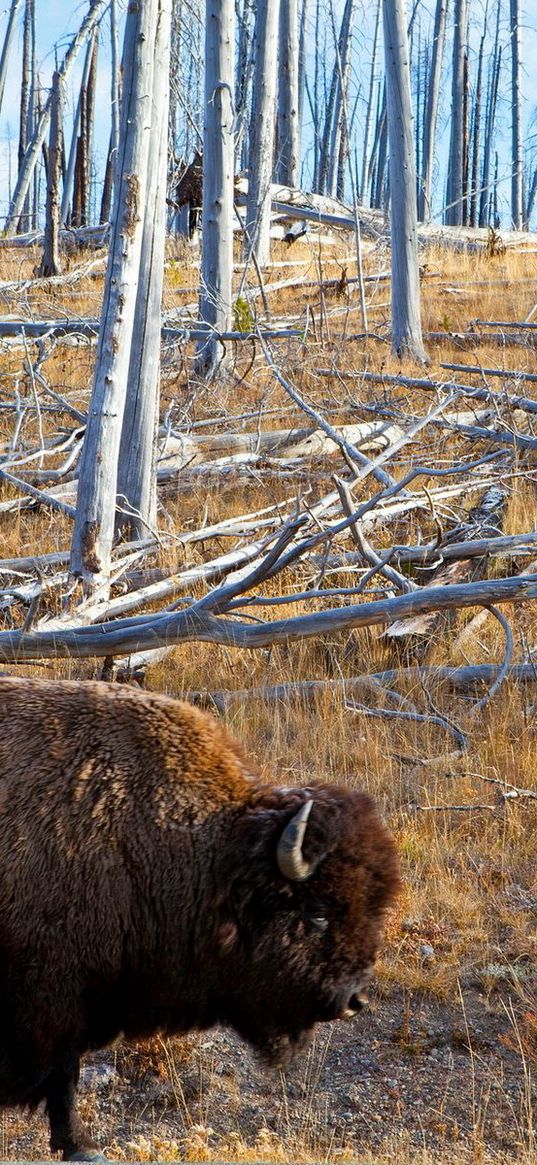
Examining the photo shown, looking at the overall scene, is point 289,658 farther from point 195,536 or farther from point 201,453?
point 201,453

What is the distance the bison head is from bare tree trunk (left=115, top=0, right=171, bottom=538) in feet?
15.7

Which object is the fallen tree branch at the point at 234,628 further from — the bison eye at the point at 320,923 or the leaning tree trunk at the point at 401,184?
the leaning tree trunk at the point at 401,184

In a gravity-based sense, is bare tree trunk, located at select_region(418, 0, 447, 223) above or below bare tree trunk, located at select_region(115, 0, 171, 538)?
above

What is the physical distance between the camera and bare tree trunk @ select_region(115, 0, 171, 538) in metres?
7.48

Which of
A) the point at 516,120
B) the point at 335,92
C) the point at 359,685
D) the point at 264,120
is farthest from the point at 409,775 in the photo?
the point at 335,92

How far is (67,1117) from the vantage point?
116 inches

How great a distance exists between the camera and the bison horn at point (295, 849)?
2.78 meters

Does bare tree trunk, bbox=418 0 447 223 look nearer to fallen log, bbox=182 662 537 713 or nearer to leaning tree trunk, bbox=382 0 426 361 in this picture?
leaning tree trunk, bbox=382 0 426 361

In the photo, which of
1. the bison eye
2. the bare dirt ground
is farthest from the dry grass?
the bison eye

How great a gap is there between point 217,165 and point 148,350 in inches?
253

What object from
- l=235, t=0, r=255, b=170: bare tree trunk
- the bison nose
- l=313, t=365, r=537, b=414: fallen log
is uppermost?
l=235, t=0, r=255, b=170: bare tree trunk

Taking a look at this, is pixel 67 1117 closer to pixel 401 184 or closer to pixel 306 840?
pixel 306 840

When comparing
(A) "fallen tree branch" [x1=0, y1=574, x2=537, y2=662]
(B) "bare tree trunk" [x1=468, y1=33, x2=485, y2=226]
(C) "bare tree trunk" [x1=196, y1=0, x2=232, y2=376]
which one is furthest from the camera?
(B) "bare tree trunk" [x1=468, y1=33, x2=485, y2=226]

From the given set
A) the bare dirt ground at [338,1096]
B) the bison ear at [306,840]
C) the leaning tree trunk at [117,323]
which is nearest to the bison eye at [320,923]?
the bison ear at [306,840]
